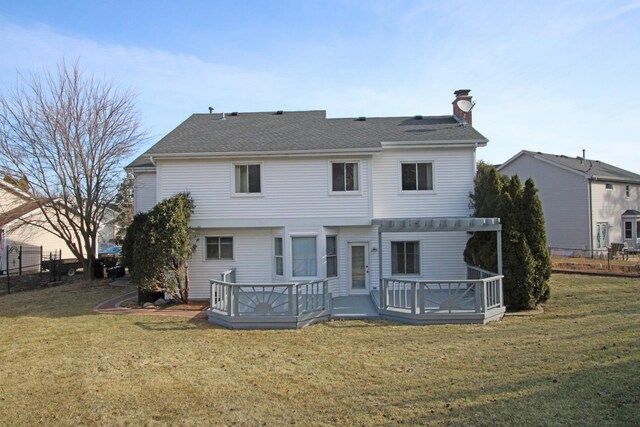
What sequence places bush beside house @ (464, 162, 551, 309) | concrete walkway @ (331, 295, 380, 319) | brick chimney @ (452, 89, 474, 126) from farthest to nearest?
brick chimney @ (452, 89, 474, 126)
bush beside house @ (464, 162, 551, 309)
concrete walkway @ (331, 295, 380, 319)

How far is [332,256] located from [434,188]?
4584mm

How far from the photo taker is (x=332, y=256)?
14.4m

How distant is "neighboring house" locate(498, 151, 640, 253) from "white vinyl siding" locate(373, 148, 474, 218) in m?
17.2

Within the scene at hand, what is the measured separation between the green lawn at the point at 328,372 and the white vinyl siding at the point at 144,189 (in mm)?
8205

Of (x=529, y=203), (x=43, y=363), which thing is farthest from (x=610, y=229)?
(x=43, y=363)

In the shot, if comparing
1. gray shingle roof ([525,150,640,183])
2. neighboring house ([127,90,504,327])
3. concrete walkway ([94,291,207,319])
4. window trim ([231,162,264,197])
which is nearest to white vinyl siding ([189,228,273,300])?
neighboring house ([127,90,504,327])

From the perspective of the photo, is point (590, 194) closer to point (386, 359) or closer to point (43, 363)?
point (386, 359)

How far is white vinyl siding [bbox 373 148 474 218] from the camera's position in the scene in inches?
582

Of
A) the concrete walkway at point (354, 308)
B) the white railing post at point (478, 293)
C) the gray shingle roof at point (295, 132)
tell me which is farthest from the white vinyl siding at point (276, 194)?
the white railing post at point (478, 293)

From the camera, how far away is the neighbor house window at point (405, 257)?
14836 mm

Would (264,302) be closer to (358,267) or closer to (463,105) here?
(358,267)

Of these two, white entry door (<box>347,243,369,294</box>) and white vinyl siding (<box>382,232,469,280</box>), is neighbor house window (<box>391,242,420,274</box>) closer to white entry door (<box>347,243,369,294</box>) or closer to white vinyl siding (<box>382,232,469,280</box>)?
white vinyl siding (<box>382,232,469,280</box>)

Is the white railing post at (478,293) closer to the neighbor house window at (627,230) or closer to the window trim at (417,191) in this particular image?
the window trim at (417,191)

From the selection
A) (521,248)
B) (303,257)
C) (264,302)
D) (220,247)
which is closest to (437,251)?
(521,248)
